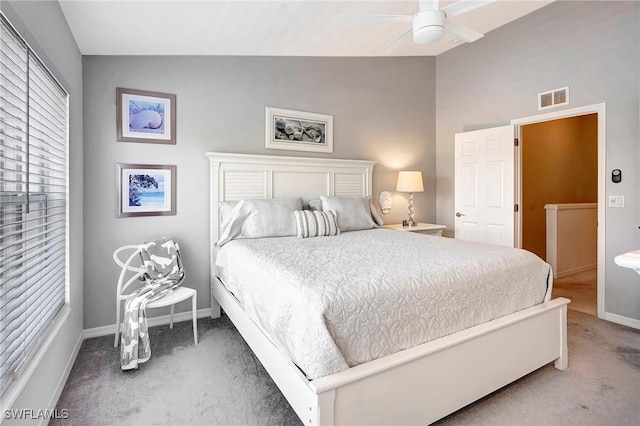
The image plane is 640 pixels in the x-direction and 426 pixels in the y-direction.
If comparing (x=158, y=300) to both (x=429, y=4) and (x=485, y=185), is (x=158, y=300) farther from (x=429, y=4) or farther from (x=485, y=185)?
(x=485, y=185)

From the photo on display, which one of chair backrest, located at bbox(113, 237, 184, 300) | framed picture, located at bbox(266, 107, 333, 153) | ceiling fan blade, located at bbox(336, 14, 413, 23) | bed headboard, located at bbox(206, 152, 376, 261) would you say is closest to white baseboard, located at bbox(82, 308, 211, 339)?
chair backrest, located at bbox(113, 237, 184, 300)

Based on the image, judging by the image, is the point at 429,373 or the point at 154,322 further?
the point at 154,322

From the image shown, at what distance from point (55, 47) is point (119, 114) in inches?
38.3

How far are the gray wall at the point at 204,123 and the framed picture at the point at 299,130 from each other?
8 cm

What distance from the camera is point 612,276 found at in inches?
123

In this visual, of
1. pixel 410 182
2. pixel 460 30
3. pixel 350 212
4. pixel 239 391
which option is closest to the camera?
pixel 239 391

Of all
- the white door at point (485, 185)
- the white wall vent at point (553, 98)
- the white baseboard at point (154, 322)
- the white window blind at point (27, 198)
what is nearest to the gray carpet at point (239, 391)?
the white baseboard at point (154, 322)

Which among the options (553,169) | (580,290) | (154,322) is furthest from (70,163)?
(553,169)

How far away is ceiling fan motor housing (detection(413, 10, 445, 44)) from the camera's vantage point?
6.98 ft

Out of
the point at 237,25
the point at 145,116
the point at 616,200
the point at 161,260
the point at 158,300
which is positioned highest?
the point at 237,25

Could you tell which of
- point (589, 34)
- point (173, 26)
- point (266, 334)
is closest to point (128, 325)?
point (266, 334)

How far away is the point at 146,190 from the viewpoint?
3.01 m

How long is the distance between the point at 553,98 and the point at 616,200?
1.21 m

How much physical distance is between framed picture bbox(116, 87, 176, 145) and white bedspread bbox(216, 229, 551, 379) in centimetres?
148
